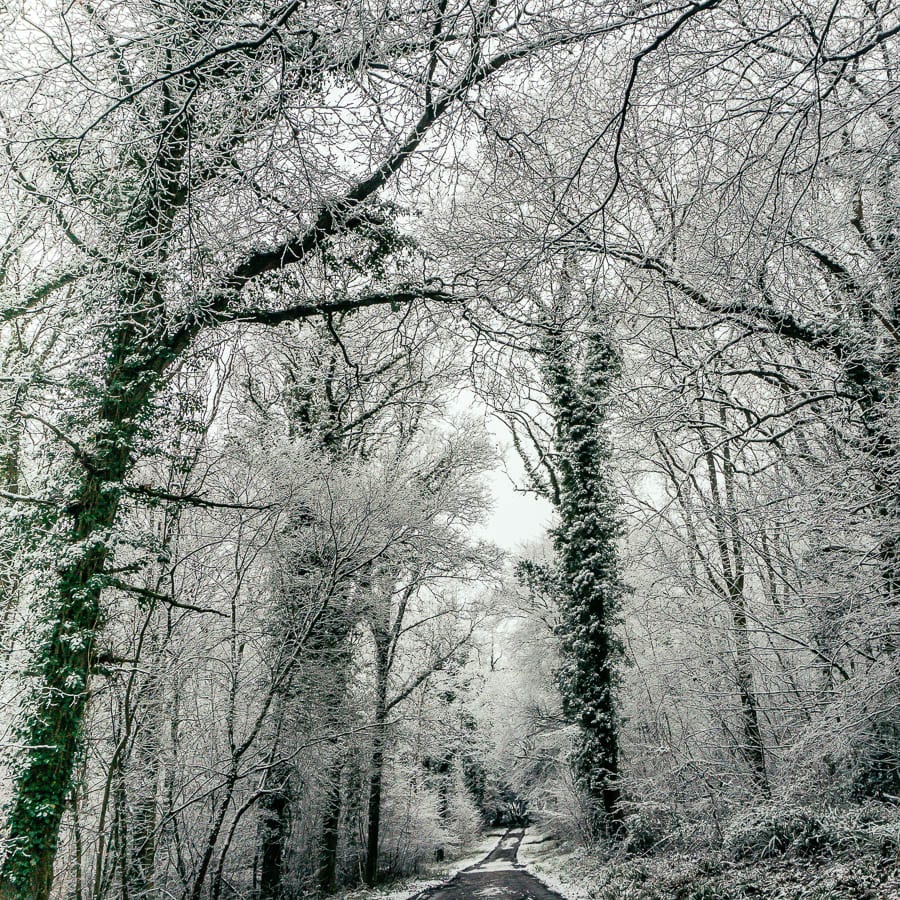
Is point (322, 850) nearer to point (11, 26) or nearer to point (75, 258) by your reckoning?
point (75, 258)

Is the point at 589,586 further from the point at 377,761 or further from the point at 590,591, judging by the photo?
the point at 377,761

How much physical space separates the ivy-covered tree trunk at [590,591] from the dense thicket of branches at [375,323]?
3.15 metres

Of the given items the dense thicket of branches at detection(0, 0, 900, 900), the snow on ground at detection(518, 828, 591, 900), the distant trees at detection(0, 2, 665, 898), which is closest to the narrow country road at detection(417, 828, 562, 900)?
the snow on ground at detection(518, 828, 591, 900)

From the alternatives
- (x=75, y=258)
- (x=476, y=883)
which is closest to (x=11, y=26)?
(x=75, y=258)

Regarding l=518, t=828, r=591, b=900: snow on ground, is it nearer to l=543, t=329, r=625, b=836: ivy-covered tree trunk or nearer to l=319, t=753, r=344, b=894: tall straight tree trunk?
l=543, t=329, r=625, b=836: ivy-covered tree trunk

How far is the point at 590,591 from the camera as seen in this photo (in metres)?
13.8

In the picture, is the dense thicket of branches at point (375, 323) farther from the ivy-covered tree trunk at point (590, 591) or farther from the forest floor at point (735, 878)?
the ivy-covered tree trunk at point (590, 591)

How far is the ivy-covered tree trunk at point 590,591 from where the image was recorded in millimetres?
12891

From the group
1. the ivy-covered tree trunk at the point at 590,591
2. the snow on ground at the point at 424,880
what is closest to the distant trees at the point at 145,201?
the ivy-covered tree trunk at the point at 590,591

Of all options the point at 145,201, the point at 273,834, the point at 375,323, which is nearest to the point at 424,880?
the point at 273,834

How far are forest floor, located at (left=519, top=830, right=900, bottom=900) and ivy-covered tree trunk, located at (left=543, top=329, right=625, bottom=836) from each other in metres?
1.65

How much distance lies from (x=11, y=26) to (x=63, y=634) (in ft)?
14.5

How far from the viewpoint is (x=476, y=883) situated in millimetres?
16375

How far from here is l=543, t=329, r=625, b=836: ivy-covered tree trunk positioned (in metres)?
12.9
